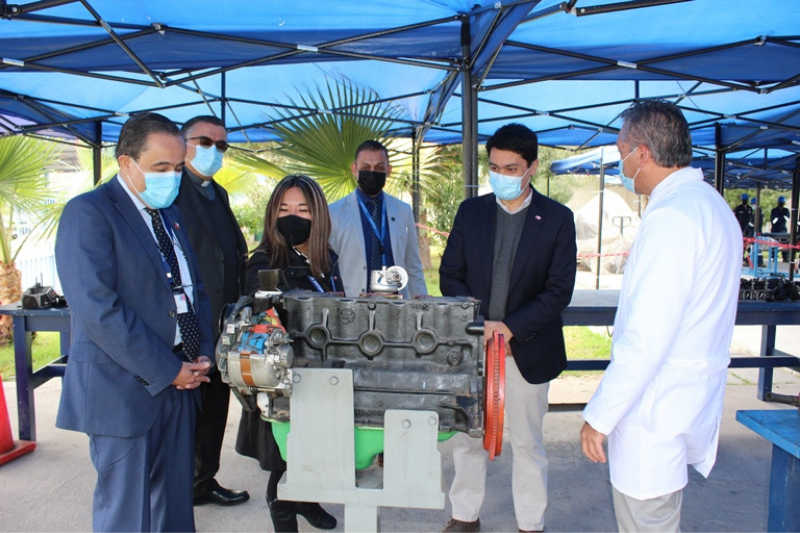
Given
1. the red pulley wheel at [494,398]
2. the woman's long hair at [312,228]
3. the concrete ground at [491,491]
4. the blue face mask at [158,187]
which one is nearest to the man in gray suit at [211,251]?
the concrete ground at [491,491]

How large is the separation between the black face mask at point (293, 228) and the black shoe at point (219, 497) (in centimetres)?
160

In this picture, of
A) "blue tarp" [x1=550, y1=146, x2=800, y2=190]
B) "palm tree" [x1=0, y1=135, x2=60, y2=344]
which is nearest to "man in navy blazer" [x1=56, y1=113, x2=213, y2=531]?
"palm tree" [x1=0, y1=135, x2=60, y2=344]

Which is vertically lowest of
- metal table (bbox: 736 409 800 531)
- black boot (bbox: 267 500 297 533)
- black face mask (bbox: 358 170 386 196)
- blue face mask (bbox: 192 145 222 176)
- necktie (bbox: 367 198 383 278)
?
black boot (bbox: 267 500 297 533)

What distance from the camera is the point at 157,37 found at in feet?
14.6

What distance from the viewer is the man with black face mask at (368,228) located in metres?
3.34

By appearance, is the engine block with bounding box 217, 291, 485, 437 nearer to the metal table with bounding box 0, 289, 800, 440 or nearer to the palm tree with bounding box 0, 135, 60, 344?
the metal table with bounding box 0, 289, 800, 440

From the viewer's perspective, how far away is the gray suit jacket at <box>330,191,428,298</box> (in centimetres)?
335

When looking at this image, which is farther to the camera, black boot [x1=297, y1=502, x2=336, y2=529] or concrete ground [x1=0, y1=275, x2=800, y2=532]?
concrete ground [x1=0, y1=275, x2=800, y2=532]

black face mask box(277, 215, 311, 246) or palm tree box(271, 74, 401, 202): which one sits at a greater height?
palm tree box(271, 74, 401, 202)

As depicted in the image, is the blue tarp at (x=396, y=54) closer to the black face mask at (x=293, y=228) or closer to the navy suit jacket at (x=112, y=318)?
the black face mask at (x=293, y=228)

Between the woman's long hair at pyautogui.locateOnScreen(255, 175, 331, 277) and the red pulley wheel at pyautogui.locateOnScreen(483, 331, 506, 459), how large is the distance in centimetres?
122

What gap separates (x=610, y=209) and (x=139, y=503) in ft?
60.3

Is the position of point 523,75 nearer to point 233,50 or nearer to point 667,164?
point 233,50

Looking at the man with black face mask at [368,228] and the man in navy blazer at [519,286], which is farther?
the man with black face mask at [368,228]
